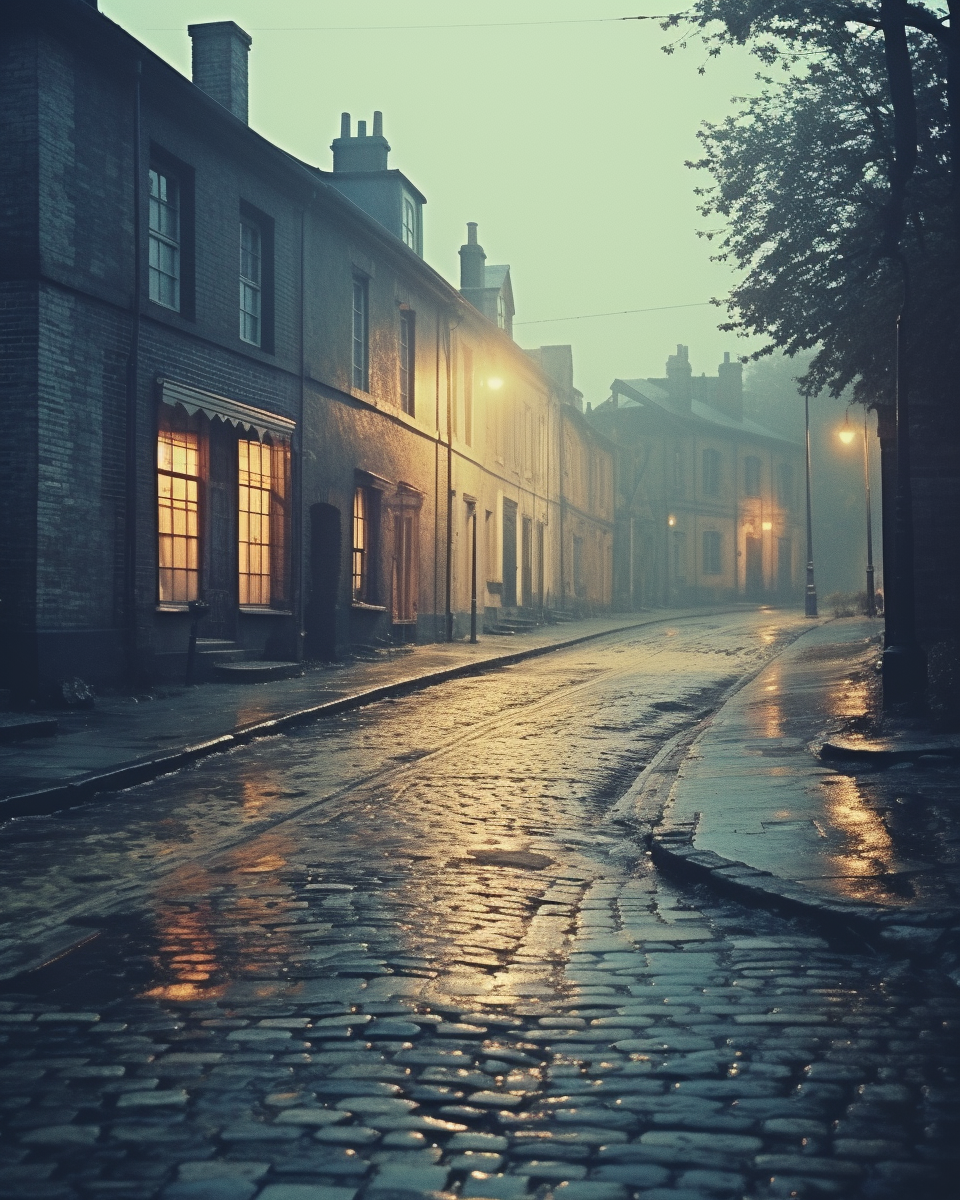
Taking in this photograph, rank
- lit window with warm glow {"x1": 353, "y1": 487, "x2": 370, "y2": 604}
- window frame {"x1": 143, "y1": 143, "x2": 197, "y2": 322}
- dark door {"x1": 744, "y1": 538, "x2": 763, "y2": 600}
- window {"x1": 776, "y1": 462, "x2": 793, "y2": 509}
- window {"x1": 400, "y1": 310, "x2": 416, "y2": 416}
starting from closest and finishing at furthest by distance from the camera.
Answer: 1. window frame {"x1": 143, "y1": 143, "x2": 197, "y2": 322}
2. lit window with warm glow {"x1": 353, "y1": 487, "x2": 370, "y2": 604}
3. window {"x1": 400, "y1": 310, "x2": 416, "y2": 416}
4. dark door {"x1": 744, "y1": 538, "x2": 763, "y2": 600}
5. window {"x1": 776, "y1": 462, "x2": 793, "y2": 509}

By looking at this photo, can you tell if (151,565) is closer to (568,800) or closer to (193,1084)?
(568,800)

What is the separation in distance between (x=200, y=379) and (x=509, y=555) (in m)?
19.4

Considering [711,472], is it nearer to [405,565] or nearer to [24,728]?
[405,565]

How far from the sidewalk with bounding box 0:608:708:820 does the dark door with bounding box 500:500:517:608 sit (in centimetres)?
1348

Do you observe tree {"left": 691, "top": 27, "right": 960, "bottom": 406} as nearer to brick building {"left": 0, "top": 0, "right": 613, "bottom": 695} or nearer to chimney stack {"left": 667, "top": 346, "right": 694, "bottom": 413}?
brick building {"left": 0, "top": 0, "right": 613, "bottom": 695}

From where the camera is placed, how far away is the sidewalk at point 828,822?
5.80m

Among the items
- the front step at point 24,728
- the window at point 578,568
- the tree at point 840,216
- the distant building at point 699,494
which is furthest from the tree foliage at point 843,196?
the distant building at point 699,494

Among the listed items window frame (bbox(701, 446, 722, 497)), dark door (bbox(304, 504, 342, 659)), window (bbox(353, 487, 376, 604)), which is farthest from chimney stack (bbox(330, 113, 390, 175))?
window frame (bbox(701, 446, 722, 497))

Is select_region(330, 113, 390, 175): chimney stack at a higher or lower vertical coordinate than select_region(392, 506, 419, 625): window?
higher

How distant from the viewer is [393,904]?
6172 mm

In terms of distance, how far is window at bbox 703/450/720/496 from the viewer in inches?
2665

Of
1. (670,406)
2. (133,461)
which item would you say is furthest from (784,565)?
(133,461)

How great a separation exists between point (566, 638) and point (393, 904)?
23.5 meters

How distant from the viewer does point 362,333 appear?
78.6 feet
